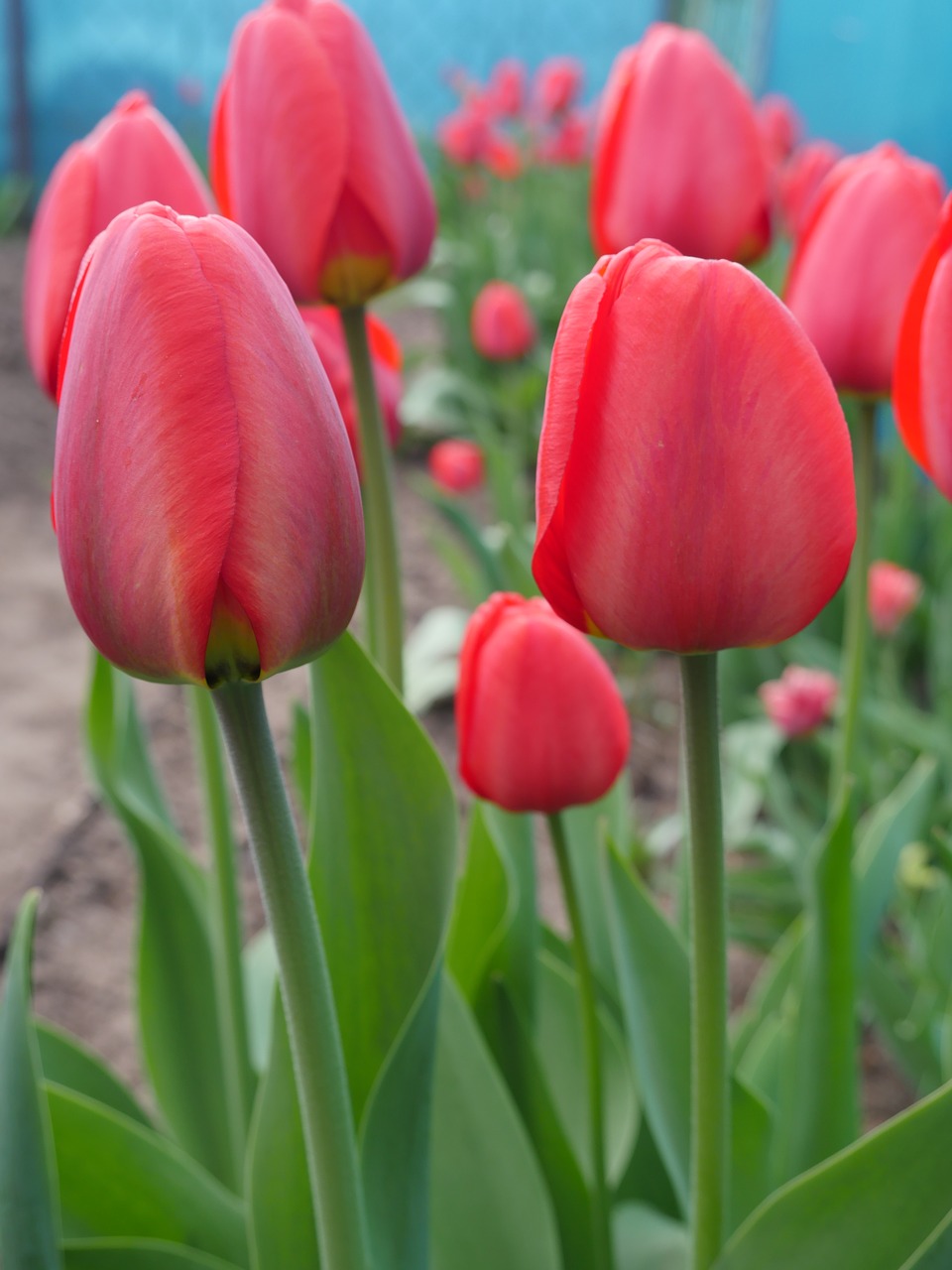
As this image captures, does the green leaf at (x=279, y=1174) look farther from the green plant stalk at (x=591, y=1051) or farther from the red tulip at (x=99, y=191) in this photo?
the red tulip at (x=99, y=191)

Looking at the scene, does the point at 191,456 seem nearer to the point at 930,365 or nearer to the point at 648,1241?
the point at 930,365

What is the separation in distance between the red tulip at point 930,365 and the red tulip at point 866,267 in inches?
5.8

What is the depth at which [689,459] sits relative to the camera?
354mm

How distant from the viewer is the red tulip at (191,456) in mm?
320

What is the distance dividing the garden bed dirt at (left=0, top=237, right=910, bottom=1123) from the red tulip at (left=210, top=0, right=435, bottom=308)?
0.78 meters

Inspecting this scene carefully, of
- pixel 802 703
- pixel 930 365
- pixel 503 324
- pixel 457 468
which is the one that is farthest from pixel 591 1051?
pixel 503 324

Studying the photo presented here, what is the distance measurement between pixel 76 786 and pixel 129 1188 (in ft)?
4.35

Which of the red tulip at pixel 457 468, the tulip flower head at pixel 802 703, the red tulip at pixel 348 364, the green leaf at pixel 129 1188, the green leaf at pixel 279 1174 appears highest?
the red tulip at pixel 348 364

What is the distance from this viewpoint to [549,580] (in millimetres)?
382

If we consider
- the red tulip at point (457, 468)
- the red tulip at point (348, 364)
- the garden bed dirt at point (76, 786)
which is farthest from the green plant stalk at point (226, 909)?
the red tulip at point (457, 468)

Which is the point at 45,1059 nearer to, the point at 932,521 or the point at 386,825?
the point at 386,825

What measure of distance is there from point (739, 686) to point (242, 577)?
167cm

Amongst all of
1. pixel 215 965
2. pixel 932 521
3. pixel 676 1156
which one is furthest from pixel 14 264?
pixel 676 1156

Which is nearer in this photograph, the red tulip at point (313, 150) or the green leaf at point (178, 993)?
the red tulip at point (313, 150)
